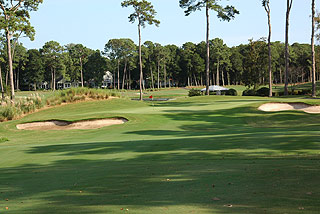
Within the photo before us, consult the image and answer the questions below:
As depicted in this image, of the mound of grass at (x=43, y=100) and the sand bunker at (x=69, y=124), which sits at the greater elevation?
the mound of grass at (x=43, y=100)

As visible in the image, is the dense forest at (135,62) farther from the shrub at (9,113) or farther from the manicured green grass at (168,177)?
the manicured green grass at (168,177)

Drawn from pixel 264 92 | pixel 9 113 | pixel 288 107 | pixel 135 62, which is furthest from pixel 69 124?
pixel 135 62

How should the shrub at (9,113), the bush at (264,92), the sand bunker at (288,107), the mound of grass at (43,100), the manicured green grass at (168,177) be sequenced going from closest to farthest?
the manicured green grass at (168,177)
the sand bunker at (288,107)
the shrub at (9,113)
the mound of grass at (43,100)
the bush at (264,92)

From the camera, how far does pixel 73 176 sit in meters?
8.64

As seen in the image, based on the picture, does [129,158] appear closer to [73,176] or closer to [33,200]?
[73,176]

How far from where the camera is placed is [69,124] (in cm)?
2400

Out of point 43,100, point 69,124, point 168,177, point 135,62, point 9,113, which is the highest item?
point 135,62

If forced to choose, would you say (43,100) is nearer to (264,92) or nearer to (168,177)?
(168,177)

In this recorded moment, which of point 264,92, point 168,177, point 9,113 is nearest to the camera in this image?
point 168,177

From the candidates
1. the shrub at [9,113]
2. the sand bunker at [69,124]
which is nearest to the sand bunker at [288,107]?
the sand bunker at [69,124]

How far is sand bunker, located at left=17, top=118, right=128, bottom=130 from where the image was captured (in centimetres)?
2353

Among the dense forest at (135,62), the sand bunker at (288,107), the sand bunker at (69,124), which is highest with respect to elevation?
the dense forest at (135,62)

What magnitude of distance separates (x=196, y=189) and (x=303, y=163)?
3357 mm

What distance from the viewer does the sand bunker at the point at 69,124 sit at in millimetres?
23531
